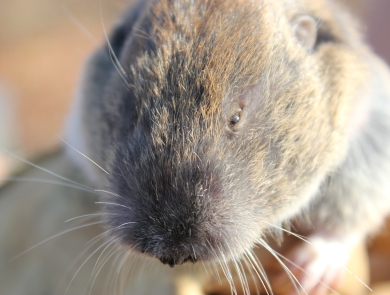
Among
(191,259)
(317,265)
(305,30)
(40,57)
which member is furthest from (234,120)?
(40,57)

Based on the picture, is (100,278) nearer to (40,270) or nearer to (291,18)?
(40,270)

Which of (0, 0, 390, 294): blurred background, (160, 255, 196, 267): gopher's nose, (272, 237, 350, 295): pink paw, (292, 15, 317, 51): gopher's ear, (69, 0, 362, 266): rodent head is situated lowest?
(0, 0, 390, 294): blurred background

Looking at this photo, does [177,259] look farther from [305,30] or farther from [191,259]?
[305,30]

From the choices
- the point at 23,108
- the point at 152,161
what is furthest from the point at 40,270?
the point at 23,108

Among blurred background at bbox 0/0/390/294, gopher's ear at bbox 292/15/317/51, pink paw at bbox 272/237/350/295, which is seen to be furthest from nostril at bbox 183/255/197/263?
blurred background at bbox 0/0/390/294

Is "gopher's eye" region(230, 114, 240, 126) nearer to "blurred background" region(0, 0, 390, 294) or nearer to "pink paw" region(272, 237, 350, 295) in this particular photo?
"pink paw" region(272, 237, 350, 295)

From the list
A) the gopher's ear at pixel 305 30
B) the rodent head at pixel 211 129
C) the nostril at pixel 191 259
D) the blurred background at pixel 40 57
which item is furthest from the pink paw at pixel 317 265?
the blurred background at pixel 40 57

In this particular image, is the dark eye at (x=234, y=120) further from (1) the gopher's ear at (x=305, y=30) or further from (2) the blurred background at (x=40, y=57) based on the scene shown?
(2) the blurred background at (x=40, y=57)
